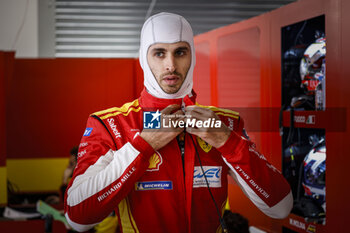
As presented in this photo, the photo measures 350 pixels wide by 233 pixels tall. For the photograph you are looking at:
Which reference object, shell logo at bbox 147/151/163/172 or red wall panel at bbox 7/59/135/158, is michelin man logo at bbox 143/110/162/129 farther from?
red wall panel at bbox 7/59/135/158

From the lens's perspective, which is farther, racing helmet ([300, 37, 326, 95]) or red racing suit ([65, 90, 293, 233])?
racing helmet ([300, 37, 326, 95])

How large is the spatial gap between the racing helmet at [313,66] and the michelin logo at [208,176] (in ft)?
2.84

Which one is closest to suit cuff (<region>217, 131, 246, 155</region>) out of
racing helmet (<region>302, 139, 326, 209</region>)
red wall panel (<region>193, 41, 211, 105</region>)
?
racing helmet (<region>302, 139, 326, 209</region>)

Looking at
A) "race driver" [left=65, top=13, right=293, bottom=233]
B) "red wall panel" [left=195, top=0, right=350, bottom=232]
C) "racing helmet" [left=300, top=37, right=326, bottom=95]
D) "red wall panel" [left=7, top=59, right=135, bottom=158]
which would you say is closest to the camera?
"race driver" [left=65, top=13, right=293, bottom=233]

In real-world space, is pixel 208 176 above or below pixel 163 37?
below

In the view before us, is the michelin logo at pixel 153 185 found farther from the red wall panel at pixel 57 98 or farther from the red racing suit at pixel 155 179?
the red wall panel at pixel 57 98

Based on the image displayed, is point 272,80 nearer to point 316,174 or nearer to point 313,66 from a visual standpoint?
point 313,66

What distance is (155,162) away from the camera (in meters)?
0.84

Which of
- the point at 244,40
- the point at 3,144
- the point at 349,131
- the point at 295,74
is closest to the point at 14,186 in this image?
the point at 3,144

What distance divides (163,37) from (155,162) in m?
0.28

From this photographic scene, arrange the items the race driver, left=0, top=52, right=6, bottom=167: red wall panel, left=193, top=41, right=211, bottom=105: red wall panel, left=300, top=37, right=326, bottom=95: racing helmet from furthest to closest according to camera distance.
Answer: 1. left=0, top=52, right=6, bottom=167: red wall panel
2. left=193, top=41, right=211, bottom=105: red wall panel
3. left=300, top=37, right=326, bottom=95: racing helmet
4. the race driver

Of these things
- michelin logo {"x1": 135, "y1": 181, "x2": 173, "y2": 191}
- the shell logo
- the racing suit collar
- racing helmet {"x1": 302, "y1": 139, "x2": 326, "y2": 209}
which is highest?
the racing suit collar

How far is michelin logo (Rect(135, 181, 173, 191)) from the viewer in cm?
83

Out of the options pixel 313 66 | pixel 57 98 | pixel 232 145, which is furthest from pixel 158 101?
pixel 57 98
